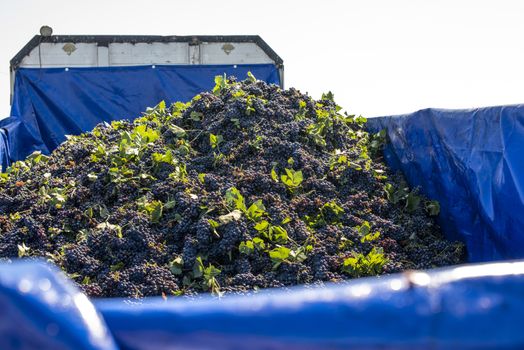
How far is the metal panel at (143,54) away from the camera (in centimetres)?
628

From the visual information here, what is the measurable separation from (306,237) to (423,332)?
6.52 ft

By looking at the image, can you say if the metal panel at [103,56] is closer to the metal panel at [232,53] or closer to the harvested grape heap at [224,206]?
the metal panel at [232,53]

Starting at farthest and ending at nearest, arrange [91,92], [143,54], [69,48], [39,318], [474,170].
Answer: [143,54] → [69,48] → [91,92] → [474,170] → [39,318]

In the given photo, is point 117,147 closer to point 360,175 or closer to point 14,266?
point 360,175

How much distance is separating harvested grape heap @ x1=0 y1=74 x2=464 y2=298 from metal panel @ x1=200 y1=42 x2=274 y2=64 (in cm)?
216

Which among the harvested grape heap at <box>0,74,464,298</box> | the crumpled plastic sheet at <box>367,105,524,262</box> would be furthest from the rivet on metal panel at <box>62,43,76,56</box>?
the crumpled plastic sheet at <box>367,105,524,262</box>

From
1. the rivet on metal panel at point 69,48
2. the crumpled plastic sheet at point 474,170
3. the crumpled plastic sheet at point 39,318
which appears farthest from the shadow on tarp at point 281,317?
the rivet on metal panel at point 69,48

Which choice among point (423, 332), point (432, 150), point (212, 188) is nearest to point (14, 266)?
point (423, 332)

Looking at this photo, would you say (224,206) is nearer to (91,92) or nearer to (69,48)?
(91,92)

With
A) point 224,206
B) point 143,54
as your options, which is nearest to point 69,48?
point 143,54

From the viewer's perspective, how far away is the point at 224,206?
9.52 ft

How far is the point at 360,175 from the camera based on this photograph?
3.44m

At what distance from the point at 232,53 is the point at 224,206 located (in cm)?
371

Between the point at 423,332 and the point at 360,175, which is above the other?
the point at 360,175
